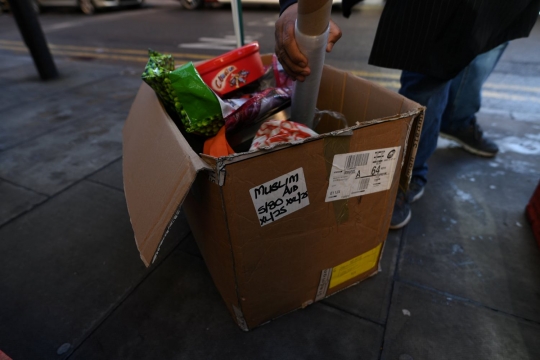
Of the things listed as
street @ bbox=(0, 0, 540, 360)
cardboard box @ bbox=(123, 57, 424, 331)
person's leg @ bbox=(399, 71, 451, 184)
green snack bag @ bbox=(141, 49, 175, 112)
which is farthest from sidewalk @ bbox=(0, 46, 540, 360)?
green snack bag @ bbox=(141, 49, 175, 112)

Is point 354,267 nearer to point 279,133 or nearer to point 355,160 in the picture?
point 355,160

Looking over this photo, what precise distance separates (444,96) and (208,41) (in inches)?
201

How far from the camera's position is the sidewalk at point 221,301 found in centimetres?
118

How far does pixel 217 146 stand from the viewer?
1073 mm

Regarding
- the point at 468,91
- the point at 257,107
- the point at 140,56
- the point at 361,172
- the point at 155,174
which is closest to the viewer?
the point at 155,174

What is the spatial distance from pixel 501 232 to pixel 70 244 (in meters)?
2.12

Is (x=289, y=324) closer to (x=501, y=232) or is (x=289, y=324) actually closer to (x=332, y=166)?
(x=332, y=166)

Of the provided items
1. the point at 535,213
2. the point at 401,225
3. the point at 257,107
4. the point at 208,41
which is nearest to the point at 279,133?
the point at 257,107

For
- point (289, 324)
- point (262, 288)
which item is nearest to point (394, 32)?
point (262, 288)

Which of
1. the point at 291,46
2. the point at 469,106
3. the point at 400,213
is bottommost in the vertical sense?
the point at 400,213

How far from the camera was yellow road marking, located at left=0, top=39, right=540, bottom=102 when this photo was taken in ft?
10.4

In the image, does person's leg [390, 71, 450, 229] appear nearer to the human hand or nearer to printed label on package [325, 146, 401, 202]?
printed label on package [325, 146, 401, 202]

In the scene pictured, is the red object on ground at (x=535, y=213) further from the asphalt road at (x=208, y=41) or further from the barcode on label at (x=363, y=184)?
the asphalt road at (x=208, y=41)

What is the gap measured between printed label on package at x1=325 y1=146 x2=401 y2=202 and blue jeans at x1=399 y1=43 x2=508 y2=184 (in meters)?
0.60
